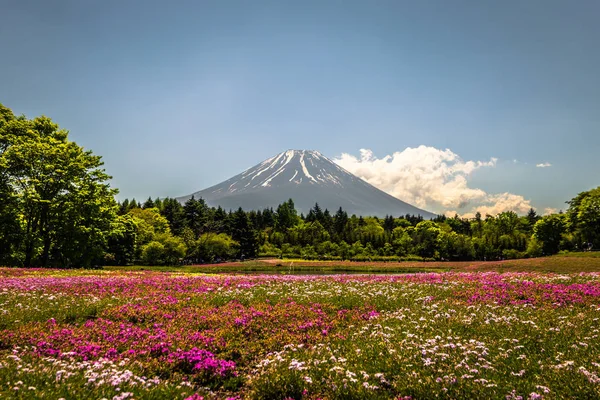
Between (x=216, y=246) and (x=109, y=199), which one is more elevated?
(x=109, y=199)

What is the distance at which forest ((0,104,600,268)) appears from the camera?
3169 cm

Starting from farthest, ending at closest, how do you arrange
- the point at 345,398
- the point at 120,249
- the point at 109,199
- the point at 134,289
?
the point at 120,249
the point at 109,199
the point at 134,289
the point at 345,398

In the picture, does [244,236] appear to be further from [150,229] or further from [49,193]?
[49,193]

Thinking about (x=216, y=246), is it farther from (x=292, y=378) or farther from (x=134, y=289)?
(x=292, y=378)

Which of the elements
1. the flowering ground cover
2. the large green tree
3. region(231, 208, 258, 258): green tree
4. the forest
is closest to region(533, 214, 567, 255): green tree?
the forest

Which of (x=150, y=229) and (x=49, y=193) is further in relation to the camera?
(x=150, y=229)

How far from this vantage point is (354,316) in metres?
11.7

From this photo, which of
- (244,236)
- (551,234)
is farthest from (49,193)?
(551,234)

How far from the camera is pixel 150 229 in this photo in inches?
2879

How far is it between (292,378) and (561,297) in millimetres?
12668

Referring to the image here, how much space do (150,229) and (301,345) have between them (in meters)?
73.2

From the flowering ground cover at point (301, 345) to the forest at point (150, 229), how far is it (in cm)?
2171

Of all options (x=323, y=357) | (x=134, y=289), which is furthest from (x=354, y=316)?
(x=134, y=289)

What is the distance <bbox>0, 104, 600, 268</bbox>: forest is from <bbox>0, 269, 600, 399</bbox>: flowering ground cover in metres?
21.7
